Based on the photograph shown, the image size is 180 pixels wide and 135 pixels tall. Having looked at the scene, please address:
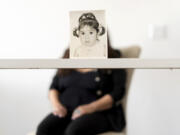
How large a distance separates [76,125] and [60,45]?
75cm

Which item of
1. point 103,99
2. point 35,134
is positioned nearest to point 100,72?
point 103,99

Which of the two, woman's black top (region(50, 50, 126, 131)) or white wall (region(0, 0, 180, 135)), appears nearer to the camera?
woman's black top (region(50, 50, 126, 131))

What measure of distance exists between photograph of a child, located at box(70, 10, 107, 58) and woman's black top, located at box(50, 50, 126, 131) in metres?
0.60

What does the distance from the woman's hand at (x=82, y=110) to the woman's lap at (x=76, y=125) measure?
0.09 feet

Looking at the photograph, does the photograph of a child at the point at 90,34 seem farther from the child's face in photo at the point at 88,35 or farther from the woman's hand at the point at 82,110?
the woman's hand at the point at 82,110

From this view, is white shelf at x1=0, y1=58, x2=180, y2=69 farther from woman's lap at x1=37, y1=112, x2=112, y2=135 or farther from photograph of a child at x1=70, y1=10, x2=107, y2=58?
woman's lap at x1=37, y1=112, x2=112, y2=135

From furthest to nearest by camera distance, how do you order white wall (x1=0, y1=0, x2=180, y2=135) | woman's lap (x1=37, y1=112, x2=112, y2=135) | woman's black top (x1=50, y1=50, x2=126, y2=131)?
white wall (x1=0, y1=0, x2=180, y2=135)
woman's black top (x1=50, y1=50, x2=126, y2=131)
woman's lap (x1=37, y1=112, x2=112, y2=135)

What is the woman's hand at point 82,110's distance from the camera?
1.37 m

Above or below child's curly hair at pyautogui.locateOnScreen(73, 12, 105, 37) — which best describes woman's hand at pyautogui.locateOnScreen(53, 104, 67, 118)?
below

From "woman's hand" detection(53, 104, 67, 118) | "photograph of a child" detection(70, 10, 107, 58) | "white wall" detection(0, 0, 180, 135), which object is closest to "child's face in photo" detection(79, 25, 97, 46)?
"photograph of a child" detection(70, 10, 107, 58)

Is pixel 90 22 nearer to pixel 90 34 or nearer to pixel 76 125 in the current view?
pixel 90 34

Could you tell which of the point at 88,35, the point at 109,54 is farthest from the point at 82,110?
the point at 88,35

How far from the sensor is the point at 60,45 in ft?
6.29

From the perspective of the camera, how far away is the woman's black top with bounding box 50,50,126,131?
4.71 feet
